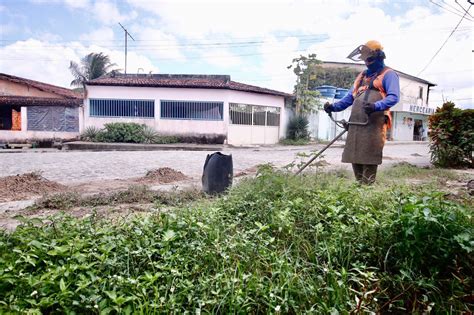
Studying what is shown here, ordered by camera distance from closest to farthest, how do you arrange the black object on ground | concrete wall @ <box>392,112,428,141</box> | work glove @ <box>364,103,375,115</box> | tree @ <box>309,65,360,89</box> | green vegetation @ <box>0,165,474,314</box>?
green vegetation @ <box>0,165,474,314</box>
work glove @ <box>364,103,375,115</box>
the black object on ground
tree @ <box>309,65,360,89</box>
concrete wall @ <box>392,112,428,141</box>

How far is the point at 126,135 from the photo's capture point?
687 inches

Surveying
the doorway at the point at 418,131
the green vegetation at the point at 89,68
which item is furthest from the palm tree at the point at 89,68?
the doorway at the point at 418,131

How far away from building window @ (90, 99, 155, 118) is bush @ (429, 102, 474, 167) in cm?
1438

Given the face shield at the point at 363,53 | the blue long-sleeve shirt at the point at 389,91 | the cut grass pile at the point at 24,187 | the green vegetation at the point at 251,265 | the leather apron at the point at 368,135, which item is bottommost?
the cut grass pile at the point at 24,187

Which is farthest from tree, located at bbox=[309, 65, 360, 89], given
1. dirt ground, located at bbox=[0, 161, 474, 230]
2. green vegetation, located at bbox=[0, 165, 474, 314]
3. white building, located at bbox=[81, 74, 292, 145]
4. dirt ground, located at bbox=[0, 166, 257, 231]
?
green vegetation, located at bbox=[0, 165, 474, 314]

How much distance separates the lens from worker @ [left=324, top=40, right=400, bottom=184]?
12.5ft

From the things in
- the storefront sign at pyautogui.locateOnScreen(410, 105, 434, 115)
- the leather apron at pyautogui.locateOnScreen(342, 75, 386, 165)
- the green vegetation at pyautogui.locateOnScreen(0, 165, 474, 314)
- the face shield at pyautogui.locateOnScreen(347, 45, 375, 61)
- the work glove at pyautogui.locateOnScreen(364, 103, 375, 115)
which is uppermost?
the storefront sign at pyautogui.locateOnScreen(410, 105, 434, 115)

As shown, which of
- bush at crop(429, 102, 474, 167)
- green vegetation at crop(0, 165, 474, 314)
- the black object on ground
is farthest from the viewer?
bush at crop(429, 102, 474, 167)

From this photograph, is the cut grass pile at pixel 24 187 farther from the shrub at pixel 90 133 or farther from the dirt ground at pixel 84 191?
the shrub at pixel 90 133

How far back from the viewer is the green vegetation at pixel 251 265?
5.16 feet

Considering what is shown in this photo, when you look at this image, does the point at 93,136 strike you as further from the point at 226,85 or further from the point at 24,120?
the point at 226,85

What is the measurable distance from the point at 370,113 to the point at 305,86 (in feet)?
64.1

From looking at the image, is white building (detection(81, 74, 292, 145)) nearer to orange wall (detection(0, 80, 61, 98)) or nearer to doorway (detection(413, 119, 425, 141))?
orange wall (detection(0, 80, 61, 98))

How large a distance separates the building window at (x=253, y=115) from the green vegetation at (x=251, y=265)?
16.9 meters
